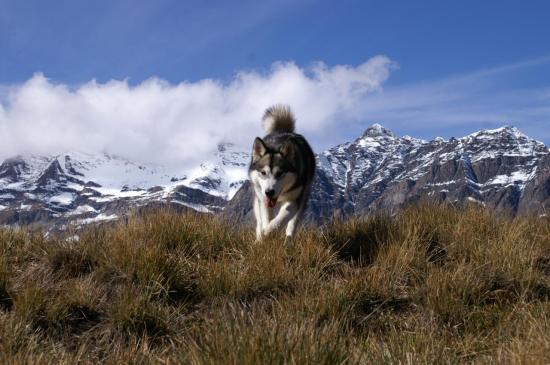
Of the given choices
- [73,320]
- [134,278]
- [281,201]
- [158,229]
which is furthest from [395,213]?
[73,320]

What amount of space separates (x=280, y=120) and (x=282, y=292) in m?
5.61

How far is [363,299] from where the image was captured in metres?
6.01

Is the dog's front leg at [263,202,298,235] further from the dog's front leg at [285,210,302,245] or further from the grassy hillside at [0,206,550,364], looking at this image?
the grassy hillside at [0,206,550,364]

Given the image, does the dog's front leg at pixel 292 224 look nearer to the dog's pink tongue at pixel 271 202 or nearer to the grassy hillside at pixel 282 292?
the grassy hillside at pixel 282 292

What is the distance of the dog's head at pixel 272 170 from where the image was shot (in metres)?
8.41

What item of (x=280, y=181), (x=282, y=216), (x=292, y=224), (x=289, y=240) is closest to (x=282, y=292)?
(x=289, y=240)

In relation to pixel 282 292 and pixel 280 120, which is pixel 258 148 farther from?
pixel 282 292

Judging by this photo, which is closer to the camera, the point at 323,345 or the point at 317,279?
the point at 323,345

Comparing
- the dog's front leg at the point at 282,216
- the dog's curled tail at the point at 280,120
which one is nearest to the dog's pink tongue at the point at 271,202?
the dog's front leg at the point at 282,216

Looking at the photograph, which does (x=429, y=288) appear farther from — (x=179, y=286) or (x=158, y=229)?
(x=158, y=229)

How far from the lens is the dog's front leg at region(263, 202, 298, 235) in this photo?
790 centimetres

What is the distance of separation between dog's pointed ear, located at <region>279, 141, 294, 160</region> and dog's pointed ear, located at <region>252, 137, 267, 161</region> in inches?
11.1

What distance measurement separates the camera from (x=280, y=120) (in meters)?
11.1

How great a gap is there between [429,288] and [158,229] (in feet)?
11.5
